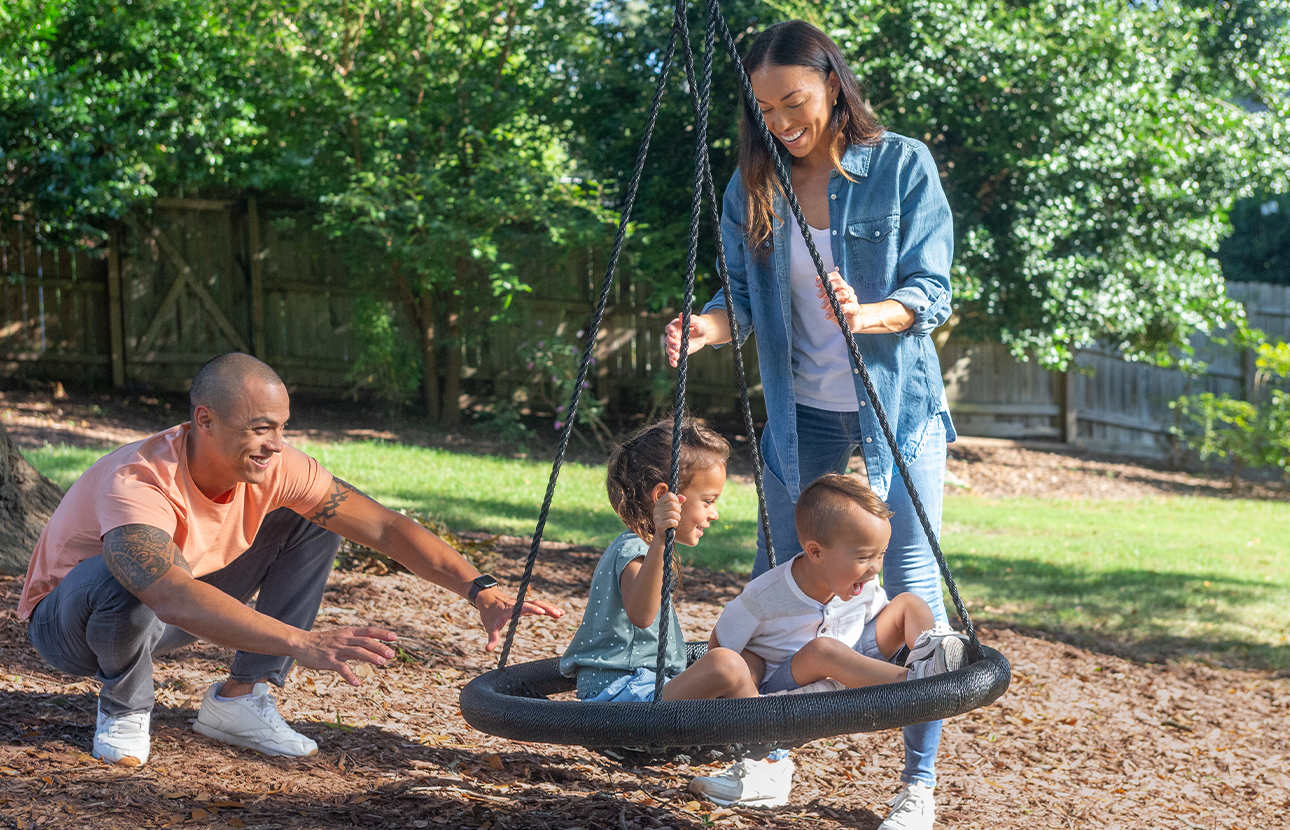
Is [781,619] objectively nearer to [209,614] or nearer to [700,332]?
[700,332]

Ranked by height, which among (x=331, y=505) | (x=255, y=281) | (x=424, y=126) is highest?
(x=424, y=126)

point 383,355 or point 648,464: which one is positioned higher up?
point 383,355

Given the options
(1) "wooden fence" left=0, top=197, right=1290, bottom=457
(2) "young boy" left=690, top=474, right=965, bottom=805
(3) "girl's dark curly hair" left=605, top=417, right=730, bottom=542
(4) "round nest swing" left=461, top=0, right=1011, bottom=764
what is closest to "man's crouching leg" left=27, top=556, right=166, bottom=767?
(4) "round nest swing" left=461, top=0, right=1011, bottom=764

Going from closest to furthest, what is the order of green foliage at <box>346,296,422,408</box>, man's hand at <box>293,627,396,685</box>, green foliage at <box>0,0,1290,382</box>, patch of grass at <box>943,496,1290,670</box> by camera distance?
1. man's hand at <box>293,627,396,685</box>
2. patch of grass at <box>943,496,1290,670</box>
3. green foliage at <box>0,0,1290,382</box>
4. green foliage at <box>346,296,422,408</box>

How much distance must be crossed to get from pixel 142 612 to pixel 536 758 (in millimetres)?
1120

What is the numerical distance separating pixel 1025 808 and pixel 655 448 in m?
1.52

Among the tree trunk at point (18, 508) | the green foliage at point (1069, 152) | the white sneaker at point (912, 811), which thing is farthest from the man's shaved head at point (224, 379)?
the green foliage at point (1069, 152)

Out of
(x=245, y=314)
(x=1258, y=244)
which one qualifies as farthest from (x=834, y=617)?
(x=1258, y=244)

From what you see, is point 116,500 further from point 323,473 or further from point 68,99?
point 68,99

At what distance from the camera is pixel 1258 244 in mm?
14719

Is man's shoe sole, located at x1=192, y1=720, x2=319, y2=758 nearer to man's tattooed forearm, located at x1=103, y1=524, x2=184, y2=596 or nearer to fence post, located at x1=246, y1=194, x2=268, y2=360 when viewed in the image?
man's tattooed forearm, located at x1=103, y1=524, x2=184, y2=596

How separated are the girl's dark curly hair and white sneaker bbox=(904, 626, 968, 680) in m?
0.58

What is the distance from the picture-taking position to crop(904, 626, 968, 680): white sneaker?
2254 millimetres

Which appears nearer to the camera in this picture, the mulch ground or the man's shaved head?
the man's shaved head
